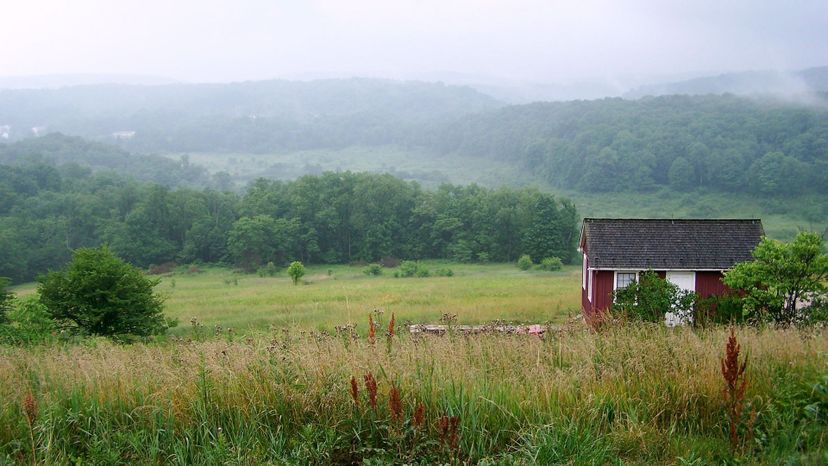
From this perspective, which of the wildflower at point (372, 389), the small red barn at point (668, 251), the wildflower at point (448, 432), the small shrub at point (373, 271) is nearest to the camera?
the wildflower at point (448, 432)

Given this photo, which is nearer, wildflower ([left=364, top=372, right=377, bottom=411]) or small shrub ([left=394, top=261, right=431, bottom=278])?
wildflower ([left=364, top=372, right=377, bottom=411])

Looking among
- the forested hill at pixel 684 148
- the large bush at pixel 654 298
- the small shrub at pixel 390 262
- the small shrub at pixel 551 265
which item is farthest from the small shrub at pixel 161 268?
the forested hill at pixel 684 148

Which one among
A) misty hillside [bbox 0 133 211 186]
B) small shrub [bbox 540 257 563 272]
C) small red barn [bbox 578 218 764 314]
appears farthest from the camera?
misty hillside [bbox 0 133 211 186]

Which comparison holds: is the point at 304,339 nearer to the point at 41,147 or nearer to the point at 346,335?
the point at 346,335

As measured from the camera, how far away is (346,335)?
6574mm

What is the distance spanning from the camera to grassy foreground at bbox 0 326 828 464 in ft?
14.0

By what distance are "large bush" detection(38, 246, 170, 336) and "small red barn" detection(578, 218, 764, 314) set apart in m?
13.8

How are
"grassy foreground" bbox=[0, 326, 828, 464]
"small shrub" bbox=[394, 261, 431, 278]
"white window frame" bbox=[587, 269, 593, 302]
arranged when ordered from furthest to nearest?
"small shrub" bbox=[394, 261, 431, 278], "white window frame" bbox=[587, 269, 593, 302], "grassy foreground" bbox=[0, 326, 828, 464]

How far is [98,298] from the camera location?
17.9 m

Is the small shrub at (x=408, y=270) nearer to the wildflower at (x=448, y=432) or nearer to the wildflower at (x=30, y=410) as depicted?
the wildflower at (x=30, y=410)

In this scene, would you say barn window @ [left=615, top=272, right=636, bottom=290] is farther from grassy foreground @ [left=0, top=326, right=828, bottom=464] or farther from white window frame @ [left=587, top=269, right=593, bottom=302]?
grassy foreground @ [left=0, top=326, right=828, bottom=464]

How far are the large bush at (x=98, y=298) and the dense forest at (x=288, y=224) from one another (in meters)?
52.6

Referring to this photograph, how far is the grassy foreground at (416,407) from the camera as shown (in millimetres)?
4270

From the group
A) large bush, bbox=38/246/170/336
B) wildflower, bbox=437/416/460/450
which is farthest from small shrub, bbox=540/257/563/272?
wildflower, bbox=437/416/460/450
